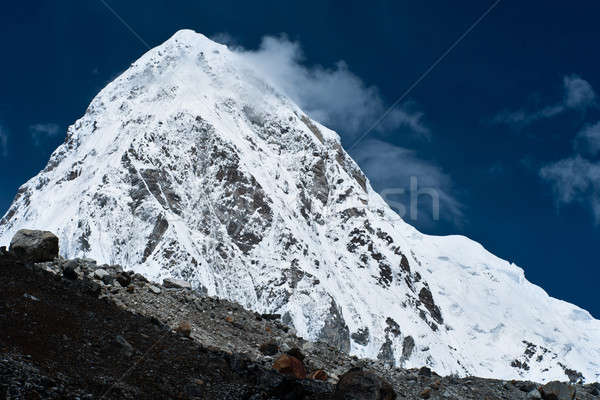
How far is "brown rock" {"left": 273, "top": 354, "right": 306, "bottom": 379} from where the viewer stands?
18.1m

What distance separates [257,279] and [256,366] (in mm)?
129500

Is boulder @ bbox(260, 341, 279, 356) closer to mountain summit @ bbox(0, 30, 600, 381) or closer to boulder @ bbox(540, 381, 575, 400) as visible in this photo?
boulder @ bbox(540, 381, 575, 400)

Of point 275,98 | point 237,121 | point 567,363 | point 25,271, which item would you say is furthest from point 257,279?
point 25,271

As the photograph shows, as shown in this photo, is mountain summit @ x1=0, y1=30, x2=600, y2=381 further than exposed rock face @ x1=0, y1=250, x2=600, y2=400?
Yes

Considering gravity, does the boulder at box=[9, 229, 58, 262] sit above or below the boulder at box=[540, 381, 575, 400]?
above

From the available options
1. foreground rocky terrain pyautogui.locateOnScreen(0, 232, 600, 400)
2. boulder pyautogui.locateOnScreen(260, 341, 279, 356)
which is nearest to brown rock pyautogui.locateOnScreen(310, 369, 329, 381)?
foreground rocky terrain pyautogui.locateOnScreen(0, 232, 600, 400)

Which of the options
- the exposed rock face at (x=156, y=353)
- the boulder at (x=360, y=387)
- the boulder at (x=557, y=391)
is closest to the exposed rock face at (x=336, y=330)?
the boulder at (x=557, y=391)

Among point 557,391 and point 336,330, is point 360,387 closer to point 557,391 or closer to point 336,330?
point 557,391

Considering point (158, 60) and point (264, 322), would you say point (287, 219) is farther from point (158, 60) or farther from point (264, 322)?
point (264, 322)

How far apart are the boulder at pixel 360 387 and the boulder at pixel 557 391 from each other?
9556 millimetres

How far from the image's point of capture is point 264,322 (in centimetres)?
2347

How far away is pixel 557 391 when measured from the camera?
2286cm

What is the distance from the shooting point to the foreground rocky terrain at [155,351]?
12.7m

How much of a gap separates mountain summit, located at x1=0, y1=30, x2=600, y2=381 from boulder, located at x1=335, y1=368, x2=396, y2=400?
369 feet
